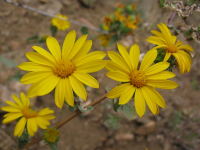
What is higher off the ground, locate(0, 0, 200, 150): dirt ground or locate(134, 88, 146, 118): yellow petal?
locate(134, 88, 146, 118): yellow petal

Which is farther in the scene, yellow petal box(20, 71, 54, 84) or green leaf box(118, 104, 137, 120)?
green leaf box(118, 104, 137, 120)

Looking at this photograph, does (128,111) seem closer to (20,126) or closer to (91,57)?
→ (91,57)

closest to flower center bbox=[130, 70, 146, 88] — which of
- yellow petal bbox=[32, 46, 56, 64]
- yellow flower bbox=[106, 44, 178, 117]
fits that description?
yellow flower bbox=[106, 44, 178, 117]

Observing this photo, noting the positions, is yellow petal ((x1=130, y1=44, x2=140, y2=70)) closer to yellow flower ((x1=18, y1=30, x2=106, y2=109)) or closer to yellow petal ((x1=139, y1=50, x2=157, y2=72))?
yellow petal ((x1=139, y1=50, x2=157, y2=72))

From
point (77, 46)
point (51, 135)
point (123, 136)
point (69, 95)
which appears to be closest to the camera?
point (69, 95)

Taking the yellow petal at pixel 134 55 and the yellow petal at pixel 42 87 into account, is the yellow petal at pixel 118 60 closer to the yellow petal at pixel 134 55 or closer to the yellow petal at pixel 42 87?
the yellow petal at pixel 134 55

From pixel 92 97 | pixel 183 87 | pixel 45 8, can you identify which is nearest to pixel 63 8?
pixel 45 8

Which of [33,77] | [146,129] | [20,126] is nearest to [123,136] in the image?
[146,129]

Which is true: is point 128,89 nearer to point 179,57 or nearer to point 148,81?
point 148,81
